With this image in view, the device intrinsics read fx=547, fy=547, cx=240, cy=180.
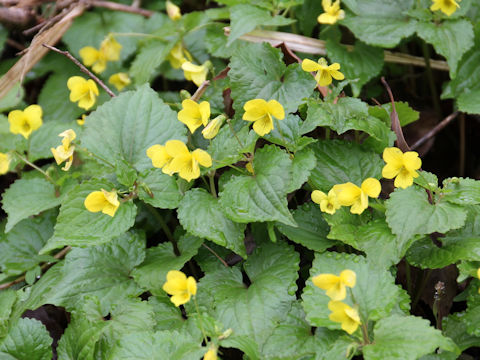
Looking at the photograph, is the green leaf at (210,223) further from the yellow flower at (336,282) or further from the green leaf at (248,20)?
the green leaf at (248,20)

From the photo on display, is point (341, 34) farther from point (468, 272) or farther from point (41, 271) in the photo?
point (41, 271)

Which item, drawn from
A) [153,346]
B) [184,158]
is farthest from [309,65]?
[153,346]

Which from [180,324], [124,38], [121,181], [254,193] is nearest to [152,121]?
[121,181]

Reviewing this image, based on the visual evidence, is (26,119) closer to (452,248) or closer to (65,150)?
(65,150)

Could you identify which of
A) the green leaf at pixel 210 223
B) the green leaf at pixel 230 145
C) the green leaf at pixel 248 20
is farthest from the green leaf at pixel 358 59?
the green leaf at pixel 210 223

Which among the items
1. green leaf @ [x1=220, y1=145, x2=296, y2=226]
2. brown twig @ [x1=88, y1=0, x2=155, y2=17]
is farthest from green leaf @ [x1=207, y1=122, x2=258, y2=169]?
brown twig @ [x1=88, y1=0, x2=155, y2=17]

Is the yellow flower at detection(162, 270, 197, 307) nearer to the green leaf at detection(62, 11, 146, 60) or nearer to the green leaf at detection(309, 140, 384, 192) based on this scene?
the green leaf at detection(309, 140, 384, 192)
